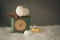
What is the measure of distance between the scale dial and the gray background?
285 millimetres

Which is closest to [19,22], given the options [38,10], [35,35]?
[35,35]

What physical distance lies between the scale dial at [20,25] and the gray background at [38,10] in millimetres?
285

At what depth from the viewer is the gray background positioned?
5.03 ft

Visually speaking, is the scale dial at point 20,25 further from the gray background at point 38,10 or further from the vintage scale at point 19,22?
the gray background at point 38,10

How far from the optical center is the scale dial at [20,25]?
128cm

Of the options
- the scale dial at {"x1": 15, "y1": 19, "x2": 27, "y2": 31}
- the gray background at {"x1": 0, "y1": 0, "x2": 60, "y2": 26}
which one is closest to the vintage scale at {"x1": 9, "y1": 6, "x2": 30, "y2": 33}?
the scale dial at {"x1": 15, "y1": 19, "x2": 27, "y2": 31}

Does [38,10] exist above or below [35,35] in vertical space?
above

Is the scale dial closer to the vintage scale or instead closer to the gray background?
the vintage scale

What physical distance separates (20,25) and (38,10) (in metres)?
0.35

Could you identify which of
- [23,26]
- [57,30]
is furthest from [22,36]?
[57,30]

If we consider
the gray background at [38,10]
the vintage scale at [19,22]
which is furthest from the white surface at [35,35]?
the gray background at [38,10]

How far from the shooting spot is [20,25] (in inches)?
50.4

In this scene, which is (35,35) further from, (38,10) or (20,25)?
(38,10)

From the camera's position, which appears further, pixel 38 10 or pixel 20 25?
pixel 38 10
